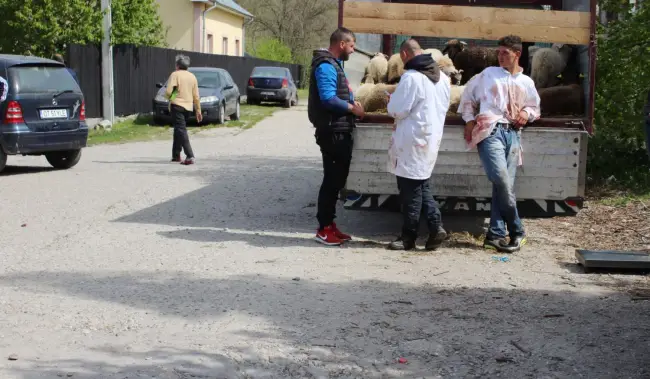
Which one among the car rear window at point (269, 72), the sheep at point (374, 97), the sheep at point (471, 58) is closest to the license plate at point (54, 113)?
the sheep at point (374, 97)

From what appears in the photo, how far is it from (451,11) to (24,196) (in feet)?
19.6

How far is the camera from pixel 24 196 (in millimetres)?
12266

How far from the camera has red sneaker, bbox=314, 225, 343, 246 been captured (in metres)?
9.15

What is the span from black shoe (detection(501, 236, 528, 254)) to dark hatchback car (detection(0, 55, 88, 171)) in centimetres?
832

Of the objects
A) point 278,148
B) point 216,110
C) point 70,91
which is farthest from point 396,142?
point 216,110

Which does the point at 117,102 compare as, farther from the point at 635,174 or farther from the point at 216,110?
the point at 635,174

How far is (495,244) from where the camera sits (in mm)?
9023

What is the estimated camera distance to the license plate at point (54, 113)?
584 inches

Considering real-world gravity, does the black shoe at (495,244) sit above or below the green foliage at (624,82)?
below

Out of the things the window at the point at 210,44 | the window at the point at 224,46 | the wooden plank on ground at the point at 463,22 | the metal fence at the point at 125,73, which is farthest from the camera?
the window at the point at 224,46

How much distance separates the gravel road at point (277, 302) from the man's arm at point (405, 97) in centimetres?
131

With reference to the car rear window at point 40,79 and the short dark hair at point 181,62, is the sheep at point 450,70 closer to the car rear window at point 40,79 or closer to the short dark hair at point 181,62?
the short dark hair at point 181,62

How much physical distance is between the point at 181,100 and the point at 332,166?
770 cm

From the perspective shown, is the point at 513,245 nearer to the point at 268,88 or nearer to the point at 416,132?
the point at 416,132
